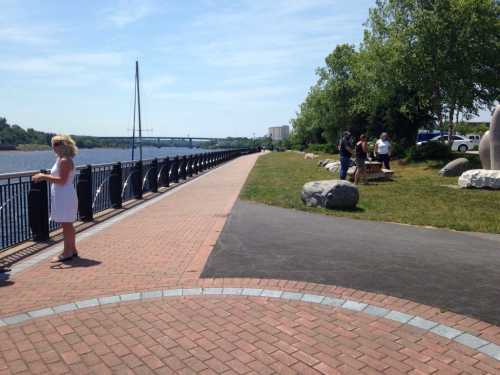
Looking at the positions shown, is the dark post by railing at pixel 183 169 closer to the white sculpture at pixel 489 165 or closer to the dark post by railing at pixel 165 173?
the dark post by railing at pixel 165 173

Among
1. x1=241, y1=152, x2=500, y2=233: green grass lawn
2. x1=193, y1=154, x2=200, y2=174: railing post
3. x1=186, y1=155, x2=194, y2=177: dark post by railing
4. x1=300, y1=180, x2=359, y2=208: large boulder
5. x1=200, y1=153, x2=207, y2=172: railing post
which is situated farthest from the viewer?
x1=200, y1=153, x2=207, y2=172: railing post

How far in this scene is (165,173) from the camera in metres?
17.0

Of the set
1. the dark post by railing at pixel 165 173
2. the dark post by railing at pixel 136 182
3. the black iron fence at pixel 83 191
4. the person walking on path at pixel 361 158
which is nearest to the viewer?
the black iron fence at pixel 83 191

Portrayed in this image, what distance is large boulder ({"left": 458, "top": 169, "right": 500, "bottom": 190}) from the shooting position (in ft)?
44.6

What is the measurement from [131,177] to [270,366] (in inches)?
411

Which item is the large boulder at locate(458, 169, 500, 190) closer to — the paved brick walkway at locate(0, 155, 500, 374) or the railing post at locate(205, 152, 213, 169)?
the paved brick walkway at locate(0, 155, 500, 374)

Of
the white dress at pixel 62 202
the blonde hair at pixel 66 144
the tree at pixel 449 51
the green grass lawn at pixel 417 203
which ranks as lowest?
the green grass lawn at pixel 417 203

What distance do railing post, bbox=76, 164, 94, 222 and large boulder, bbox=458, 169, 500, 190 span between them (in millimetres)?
10897

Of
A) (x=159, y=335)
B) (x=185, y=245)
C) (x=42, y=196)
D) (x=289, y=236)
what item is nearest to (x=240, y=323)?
(x=159, y=335)

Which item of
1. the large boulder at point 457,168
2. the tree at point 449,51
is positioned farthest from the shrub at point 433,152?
the large boulder at point 457,168

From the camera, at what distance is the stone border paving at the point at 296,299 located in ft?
11.9

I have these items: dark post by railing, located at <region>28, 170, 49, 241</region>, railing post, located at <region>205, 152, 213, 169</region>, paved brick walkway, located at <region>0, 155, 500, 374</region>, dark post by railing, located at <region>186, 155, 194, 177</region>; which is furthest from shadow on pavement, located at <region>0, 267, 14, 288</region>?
railing post, located at <region>205, 152, 213, 169</region>

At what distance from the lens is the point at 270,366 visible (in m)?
3.19

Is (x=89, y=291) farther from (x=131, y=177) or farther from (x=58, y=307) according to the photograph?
(x=131, y=177)
